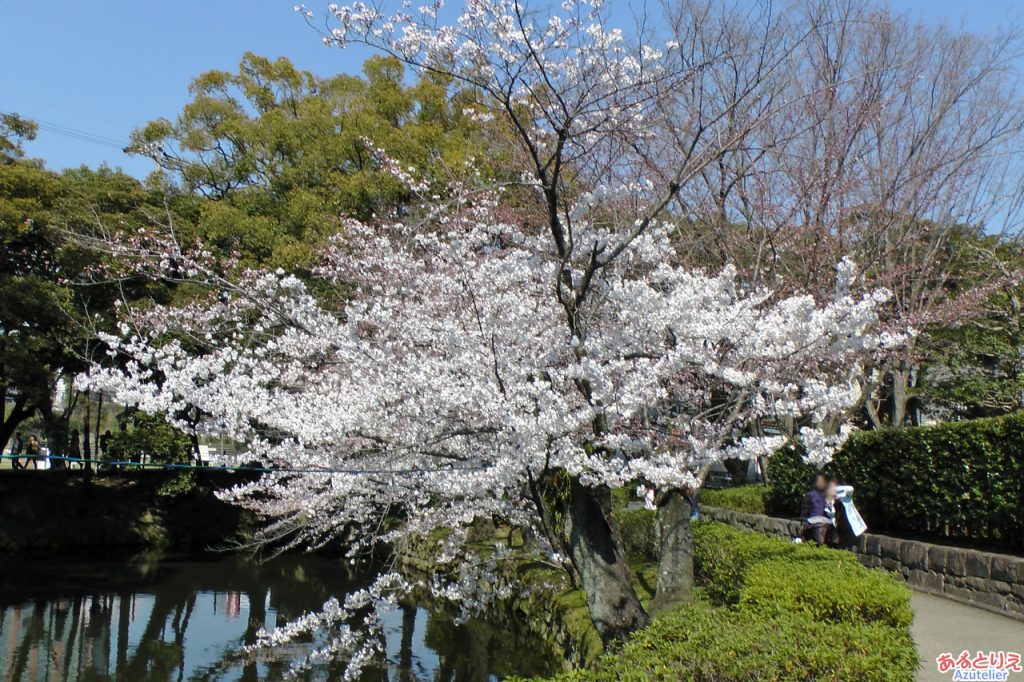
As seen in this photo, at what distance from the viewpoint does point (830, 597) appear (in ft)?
16.3

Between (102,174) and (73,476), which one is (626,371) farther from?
(73,476)

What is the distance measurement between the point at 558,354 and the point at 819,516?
3.73 metres

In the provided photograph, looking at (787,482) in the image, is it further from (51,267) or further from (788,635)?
(51,267)

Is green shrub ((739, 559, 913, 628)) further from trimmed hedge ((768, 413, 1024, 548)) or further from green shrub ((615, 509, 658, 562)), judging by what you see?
green shrub ((615, 509, 658, 562))

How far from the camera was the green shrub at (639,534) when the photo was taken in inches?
392

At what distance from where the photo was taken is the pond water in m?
9.23

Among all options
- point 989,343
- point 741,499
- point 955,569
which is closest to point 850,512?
point 955,569

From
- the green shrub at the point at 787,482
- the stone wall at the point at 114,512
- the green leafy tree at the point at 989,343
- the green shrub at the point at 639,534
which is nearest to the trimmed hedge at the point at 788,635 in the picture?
the green shrub at the point at 639,534

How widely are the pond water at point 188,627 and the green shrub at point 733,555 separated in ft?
7.20

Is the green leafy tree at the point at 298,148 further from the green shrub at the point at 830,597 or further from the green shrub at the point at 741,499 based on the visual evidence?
the green shrub at the point at 830,597

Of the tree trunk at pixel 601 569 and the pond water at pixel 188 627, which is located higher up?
the tree trunk at pixel 601 569

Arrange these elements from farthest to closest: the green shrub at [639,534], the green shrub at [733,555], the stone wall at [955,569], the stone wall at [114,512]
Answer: the stone wall at [114,512] < the green shrub at [639,534] < the stone wall at [955,569] < the green shrub at [733,555]

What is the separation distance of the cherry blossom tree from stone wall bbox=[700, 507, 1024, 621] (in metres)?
1.82

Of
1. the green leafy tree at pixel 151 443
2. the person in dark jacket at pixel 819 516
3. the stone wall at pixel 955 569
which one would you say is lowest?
the stone wall at pixel 955 569
